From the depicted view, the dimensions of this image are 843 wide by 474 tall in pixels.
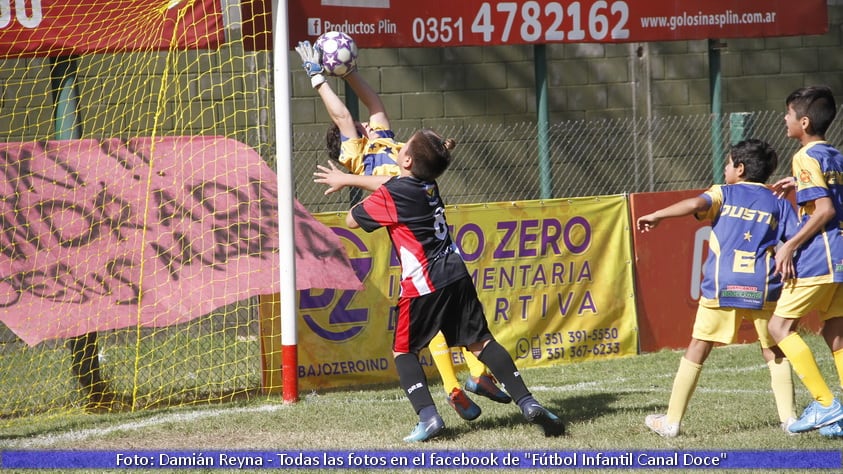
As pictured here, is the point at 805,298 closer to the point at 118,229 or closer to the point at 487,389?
the point at 487,389

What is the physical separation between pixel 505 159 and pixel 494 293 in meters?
4.19

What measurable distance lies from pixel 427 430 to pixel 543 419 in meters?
0.63

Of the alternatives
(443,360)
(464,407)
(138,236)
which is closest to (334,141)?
(138,236)

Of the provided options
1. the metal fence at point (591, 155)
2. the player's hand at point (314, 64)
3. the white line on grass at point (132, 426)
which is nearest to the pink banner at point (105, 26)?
the player's hand at point (314, 64)

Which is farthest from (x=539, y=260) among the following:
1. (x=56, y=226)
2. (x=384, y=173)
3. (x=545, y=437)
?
(x=56, y=226)

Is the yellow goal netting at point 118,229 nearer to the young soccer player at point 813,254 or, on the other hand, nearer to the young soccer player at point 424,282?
the young soccer player at point 424,282

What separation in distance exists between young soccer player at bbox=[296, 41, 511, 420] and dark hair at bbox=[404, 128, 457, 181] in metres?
0.74

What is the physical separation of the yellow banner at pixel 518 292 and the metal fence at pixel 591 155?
330 centimetres

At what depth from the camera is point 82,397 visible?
7500mm

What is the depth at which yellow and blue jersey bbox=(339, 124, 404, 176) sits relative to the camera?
6859 mm

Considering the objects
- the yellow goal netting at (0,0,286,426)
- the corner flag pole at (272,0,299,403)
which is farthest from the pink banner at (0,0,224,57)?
the corner flag pole at (272,0,299,403)

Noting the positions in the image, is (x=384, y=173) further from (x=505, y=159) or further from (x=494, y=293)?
(x=505, y=159)

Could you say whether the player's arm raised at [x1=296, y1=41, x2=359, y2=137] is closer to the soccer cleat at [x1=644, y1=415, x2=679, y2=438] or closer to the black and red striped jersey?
the black and red striped jersey

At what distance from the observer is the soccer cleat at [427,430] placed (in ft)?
19.2
